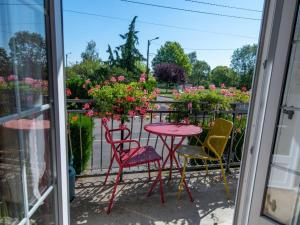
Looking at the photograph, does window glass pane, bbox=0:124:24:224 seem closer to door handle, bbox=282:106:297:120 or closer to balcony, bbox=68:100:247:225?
balcony, bbox=68:100:247:225

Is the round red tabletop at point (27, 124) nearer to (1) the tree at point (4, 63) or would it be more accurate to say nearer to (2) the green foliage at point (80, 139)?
(1) the tree at point (4, 63)

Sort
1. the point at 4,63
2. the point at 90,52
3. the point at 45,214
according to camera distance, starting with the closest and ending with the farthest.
→ the point at 4,63
the point at 45,214
the point at 90,52

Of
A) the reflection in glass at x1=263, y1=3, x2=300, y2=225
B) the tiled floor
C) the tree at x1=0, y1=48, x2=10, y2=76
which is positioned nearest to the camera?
the tree at x1=0, y1=48, x2=10, y2=76

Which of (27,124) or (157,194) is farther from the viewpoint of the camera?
(157,194)

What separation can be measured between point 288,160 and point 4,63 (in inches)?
59.3

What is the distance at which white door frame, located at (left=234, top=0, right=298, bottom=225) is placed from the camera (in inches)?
46.1

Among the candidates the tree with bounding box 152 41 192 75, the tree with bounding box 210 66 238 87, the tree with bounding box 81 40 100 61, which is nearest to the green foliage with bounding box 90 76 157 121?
the tree with bounding box 81 40 100 61

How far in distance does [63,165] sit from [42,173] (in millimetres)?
150

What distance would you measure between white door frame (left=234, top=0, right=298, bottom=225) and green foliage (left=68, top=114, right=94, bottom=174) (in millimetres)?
1882

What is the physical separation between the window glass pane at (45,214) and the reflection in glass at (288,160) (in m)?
1.33

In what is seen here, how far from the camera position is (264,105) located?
127cm

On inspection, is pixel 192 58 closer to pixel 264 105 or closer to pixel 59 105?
pixel 264 105

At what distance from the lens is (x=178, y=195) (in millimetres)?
2361

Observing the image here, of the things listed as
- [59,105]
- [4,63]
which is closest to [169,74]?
[59,105]
